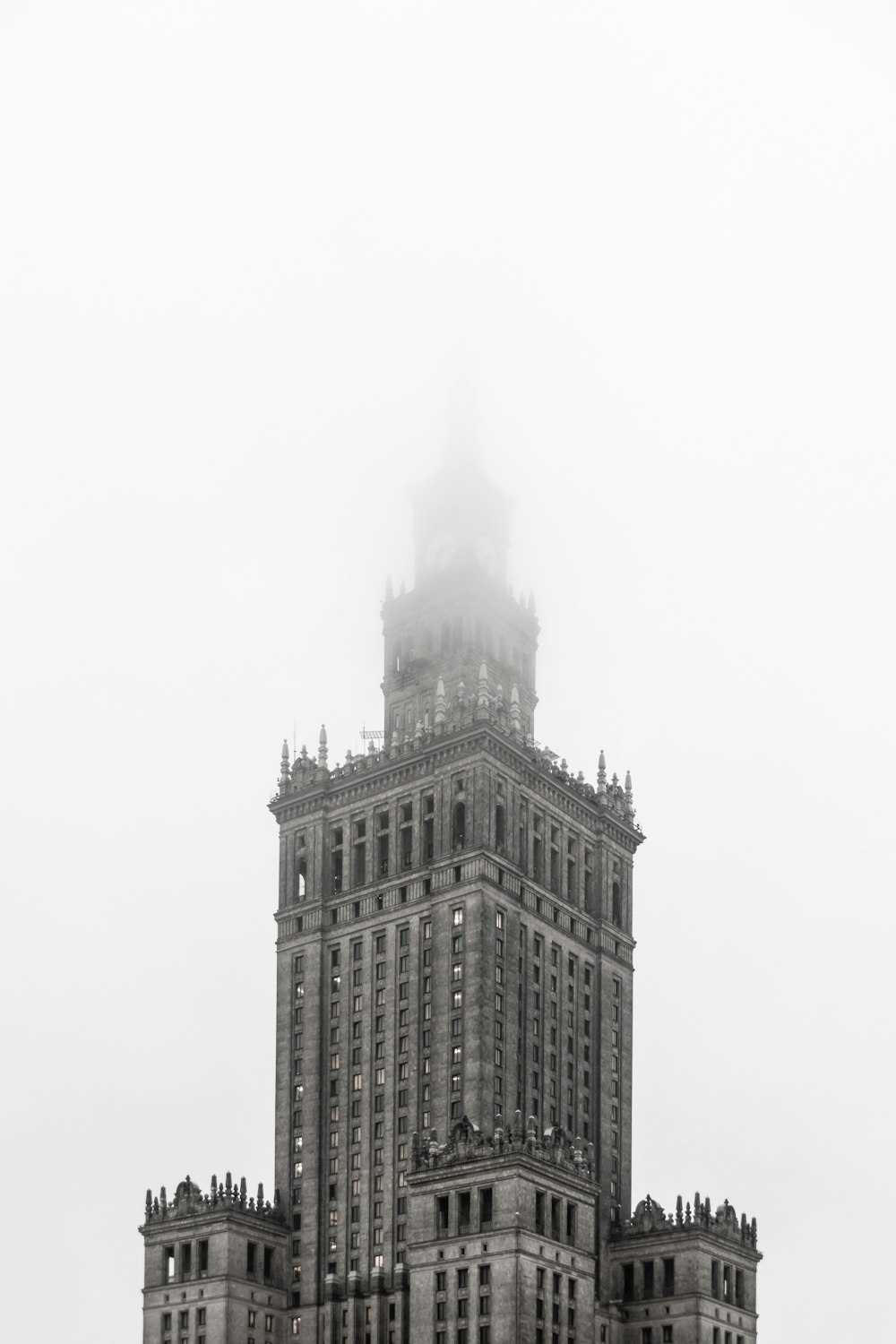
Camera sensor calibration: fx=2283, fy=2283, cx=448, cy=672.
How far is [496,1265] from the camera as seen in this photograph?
197 m

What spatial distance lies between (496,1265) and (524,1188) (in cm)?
691

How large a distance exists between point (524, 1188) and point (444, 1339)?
1491 cm

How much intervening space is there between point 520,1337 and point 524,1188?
1263cm

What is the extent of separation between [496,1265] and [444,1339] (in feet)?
28.3

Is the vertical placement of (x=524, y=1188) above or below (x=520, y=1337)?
above

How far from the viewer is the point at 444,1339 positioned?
200m

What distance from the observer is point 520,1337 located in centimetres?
19400

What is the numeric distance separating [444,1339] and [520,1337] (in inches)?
342

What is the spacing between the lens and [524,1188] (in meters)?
199

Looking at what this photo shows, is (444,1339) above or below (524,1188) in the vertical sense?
below
